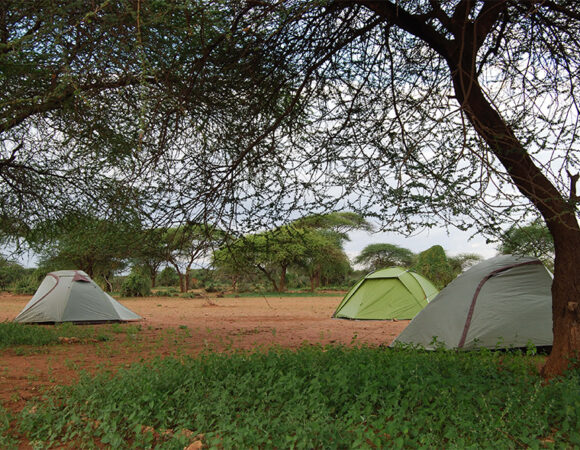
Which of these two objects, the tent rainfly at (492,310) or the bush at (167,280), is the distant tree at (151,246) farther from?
the bush at (167,280)

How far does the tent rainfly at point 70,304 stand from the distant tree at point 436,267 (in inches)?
516

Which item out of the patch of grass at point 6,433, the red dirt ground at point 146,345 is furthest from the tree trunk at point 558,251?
the patch of grass at point 6,433

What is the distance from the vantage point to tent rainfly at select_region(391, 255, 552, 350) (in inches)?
263

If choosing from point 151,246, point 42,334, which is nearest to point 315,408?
point 151,246

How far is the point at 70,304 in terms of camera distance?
11.8 metres

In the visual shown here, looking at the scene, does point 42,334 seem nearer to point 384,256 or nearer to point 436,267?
point 436,267

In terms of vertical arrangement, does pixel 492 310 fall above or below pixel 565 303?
below

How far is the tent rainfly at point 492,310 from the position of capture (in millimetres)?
6688

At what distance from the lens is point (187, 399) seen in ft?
12.9

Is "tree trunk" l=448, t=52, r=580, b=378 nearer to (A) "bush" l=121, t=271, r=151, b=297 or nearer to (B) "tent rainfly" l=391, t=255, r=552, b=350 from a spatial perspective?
(B) "tent rainfly" l=391, t=255, r=552, b=350

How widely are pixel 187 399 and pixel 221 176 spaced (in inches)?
104

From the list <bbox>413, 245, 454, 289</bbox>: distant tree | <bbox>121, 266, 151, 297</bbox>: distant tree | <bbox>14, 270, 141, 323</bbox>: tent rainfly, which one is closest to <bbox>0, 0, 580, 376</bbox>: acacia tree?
<bbox>14, 270, 141, 323</bbox>: tent rainfly

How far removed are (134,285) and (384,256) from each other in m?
24.7

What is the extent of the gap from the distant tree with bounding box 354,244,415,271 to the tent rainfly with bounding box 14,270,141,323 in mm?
33790
